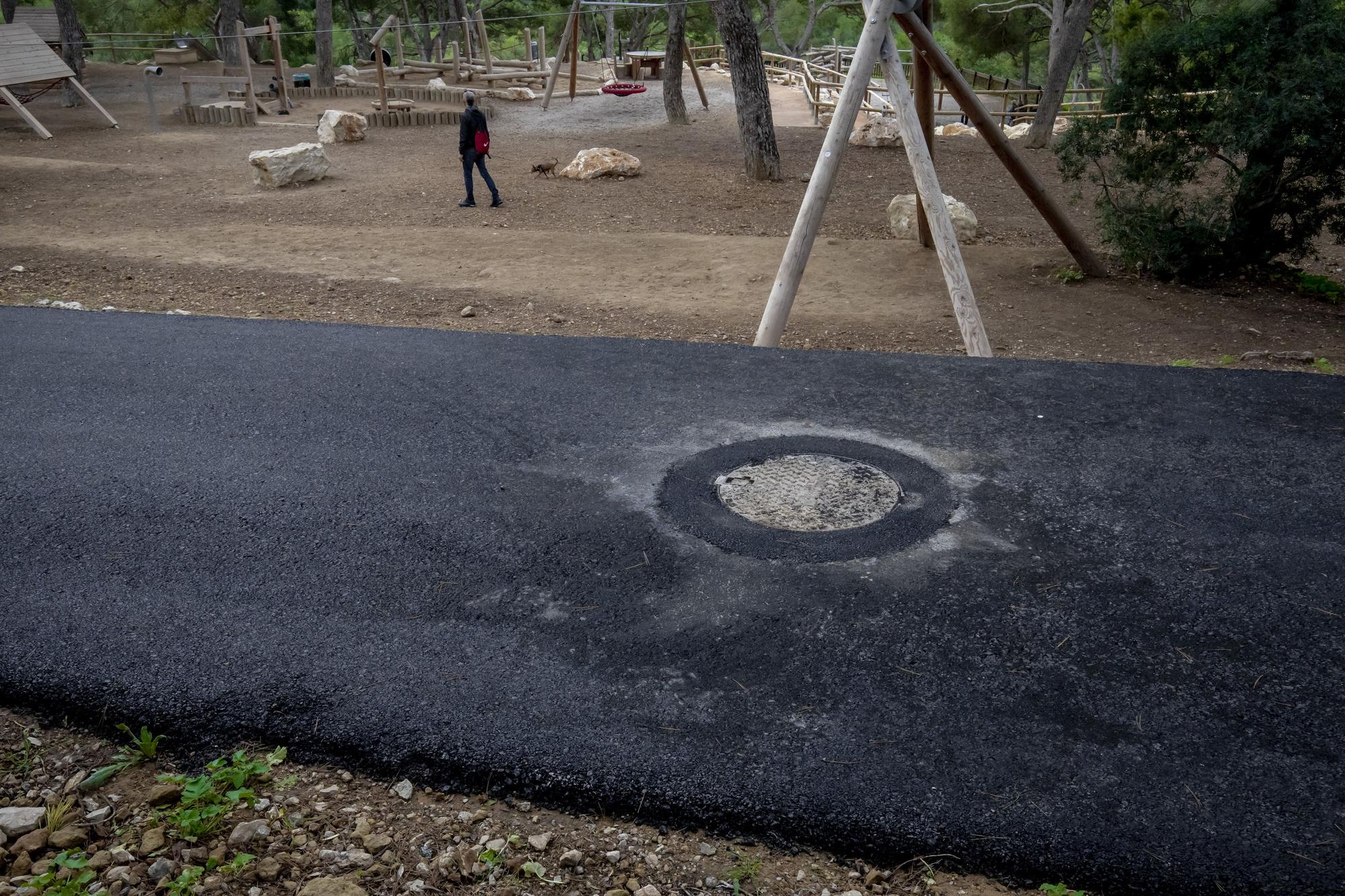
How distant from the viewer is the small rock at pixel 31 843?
2666mm

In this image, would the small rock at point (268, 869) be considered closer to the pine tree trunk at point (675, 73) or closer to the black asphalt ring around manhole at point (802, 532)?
the black asphalt ring around manhole at point (802, 532)

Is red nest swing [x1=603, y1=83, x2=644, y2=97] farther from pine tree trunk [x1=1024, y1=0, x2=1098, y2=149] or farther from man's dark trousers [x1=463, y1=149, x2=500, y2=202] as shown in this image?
pine tree trunk [x1=1024, y1=0, x2=1098, y2=149]

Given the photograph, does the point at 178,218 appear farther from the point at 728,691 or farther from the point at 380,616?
the point at 728,691

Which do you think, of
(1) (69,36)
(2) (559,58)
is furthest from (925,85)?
(1) (69,36)

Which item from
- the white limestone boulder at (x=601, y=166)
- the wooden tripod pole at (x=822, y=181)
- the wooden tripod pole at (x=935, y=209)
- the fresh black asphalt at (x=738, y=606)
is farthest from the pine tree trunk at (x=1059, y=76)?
the fresh black asphalt at (x=738, y=606)

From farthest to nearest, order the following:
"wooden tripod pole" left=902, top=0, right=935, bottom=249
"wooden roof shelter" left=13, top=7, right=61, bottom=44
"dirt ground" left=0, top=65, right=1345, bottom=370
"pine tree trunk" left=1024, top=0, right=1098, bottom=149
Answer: "wooden roof shelter" left=13, top=7, right=61, bottom=44, "pine tree trunk" left=1024, top=0, right=1098, bottom=149, "dirt ground" left=0, top=65, right=1345, bottom=370, "wooden tripod pole" left=902, top=0, right=935, bottom=249

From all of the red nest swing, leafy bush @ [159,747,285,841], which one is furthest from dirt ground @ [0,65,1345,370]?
leafy bush @ [159,747,285,841]

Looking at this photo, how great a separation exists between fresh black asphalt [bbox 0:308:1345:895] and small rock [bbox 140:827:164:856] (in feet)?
1.24

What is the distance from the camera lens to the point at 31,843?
2684mm

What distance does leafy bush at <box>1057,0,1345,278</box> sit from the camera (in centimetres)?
838

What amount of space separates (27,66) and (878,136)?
645 inches

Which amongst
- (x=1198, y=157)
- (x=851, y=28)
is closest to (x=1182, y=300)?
(x=1198, y=157)

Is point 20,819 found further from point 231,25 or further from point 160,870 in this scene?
point 231,25

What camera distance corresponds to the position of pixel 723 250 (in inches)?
440
